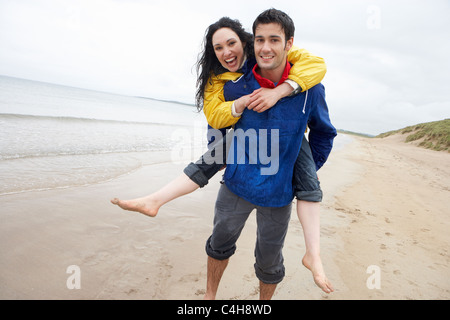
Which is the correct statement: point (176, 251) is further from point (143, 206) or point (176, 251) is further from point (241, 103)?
point (241, 103)

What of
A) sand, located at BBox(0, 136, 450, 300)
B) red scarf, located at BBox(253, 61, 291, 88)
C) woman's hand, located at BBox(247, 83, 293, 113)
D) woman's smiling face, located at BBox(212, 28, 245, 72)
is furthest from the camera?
sand, located at BBox(0, 136, 450, 300)

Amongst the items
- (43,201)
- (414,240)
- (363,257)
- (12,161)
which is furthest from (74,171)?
(414,240)

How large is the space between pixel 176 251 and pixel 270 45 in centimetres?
239

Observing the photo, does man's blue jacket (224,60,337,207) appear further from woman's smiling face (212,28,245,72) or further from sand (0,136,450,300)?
sand (0,136,450,300)

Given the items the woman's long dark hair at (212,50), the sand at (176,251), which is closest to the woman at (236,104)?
the woman's long dark hair at (212,50)

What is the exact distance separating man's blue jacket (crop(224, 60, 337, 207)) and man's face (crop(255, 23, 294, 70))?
15 centimetres

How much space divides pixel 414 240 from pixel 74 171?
608 cm

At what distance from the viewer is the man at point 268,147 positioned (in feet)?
5.71

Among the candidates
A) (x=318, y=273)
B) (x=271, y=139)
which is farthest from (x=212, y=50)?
(x=318, y=273)

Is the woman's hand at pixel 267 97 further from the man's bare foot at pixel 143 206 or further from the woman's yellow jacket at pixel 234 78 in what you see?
the man's bare foot at pixel 143 206

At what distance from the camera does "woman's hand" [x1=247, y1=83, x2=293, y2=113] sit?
1646mm

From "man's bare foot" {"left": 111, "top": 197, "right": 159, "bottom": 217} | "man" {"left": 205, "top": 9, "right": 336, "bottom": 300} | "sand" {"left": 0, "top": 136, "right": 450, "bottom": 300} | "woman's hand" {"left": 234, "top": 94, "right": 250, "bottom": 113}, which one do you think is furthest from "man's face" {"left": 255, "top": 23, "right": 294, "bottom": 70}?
"sand" {"left": 0, "top": 136, "right": 450, "bottom": 300}

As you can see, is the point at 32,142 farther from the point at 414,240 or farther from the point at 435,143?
the point at 435,143

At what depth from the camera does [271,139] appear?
1.83 metres
